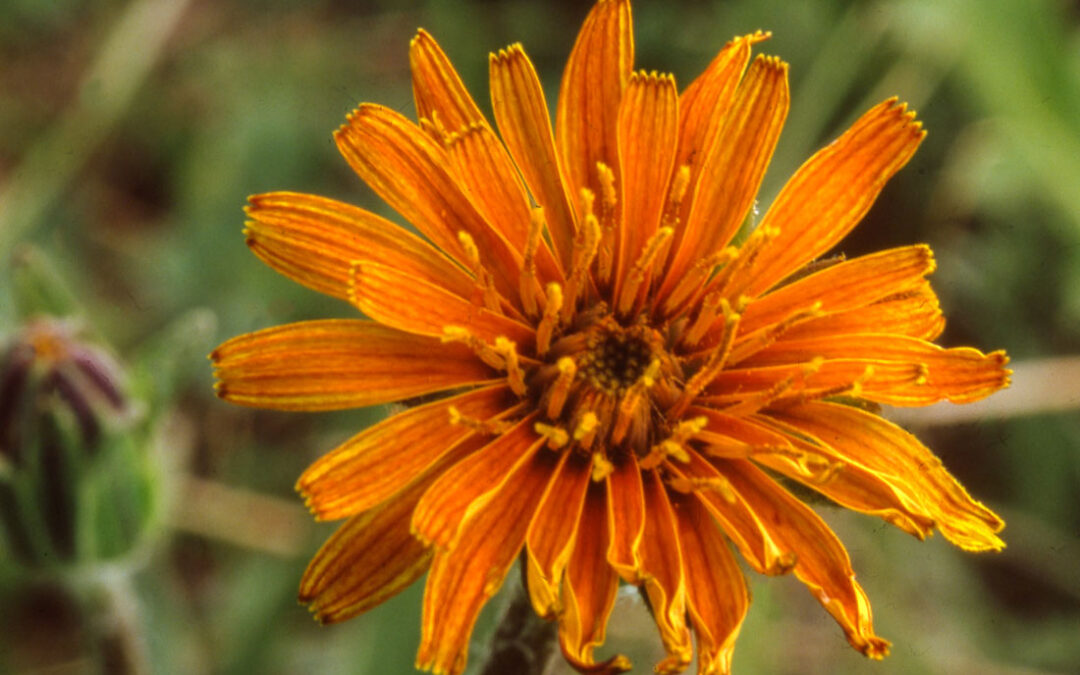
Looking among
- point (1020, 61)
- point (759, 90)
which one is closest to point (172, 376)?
point (759, 90)

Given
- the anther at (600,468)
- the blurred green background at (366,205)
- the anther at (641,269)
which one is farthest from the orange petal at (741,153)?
the blurred green background at (366,205)

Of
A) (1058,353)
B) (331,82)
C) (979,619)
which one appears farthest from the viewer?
(331,82)

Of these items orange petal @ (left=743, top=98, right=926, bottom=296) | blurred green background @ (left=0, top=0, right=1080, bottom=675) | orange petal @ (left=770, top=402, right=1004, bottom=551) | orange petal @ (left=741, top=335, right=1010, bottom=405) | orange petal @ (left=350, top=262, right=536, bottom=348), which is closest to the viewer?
orange petal @ (left=350, top=262, right=536, bottom=348)

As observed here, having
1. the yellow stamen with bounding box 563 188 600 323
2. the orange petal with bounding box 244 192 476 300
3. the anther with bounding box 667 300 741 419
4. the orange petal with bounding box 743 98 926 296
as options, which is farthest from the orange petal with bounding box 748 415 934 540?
the orange petal with bounding box 244 192 476 300

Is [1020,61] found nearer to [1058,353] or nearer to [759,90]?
[1058,353]

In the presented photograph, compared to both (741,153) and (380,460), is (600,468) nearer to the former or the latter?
(380,460)

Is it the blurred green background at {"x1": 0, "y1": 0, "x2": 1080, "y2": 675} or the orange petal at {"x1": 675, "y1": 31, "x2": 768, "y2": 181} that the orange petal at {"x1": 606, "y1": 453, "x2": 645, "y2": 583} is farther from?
the blurred green background at {"x1": 0, "y1": 0, "x2": 1080, "y2": 675}

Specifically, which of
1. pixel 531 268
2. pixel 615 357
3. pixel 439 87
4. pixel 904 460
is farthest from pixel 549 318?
pixel 904 460
